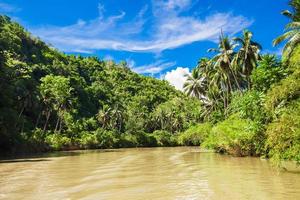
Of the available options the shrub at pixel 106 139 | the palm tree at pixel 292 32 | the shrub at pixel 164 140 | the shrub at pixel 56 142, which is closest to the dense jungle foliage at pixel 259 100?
the palm tree at pixel 292 32

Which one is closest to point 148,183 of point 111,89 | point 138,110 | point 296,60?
point 296,60

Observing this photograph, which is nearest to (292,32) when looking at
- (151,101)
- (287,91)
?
(287,91)

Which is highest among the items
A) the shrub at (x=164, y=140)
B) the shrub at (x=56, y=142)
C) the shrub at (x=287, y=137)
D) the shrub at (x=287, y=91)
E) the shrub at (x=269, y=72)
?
the shrub at (x=269, y=72)

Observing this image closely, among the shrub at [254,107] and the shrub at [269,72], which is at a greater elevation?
the shrub at [269,72]

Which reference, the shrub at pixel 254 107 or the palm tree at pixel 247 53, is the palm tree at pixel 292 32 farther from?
the palm tree at pixel 247 53

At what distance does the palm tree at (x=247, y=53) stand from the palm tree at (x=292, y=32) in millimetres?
13439

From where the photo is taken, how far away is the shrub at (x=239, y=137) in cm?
2833

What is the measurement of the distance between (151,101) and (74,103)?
132 ft

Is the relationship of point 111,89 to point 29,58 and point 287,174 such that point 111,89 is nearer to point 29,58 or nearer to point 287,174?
point 29,58

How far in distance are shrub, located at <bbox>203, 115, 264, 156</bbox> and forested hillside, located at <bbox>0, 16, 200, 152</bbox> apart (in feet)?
70.9

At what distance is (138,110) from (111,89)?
20716mm

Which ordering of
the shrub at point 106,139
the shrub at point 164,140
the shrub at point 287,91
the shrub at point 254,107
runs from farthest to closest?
1. the shrub at point 164,140
2. the shrub at point 106,139
3. the shrub at point 254,107
4. the shrub at point 287,91

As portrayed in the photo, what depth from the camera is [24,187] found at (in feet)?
48.6

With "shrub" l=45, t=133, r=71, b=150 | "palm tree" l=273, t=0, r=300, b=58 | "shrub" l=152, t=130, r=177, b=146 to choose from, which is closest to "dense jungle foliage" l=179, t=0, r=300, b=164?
"palm tree" l=273, t=0, r=300, b=58
